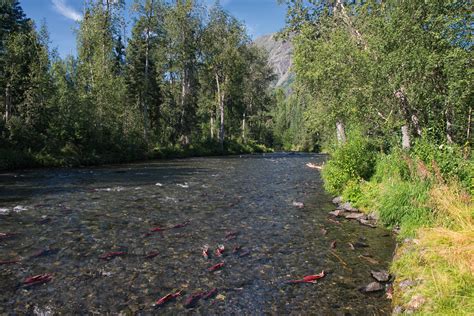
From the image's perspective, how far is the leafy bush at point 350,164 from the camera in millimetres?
18375

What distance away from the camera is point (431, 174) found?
12.2 meters

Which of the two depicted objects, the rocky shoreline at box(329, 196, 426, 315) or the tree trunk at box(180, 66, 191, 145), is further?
the tree trunk at box(180, 66, 191, 145)

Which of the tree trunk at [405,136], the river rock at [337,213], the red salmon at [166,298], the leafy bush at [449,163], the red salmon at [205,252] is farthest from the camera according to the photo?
the tree trunk at [405,136]

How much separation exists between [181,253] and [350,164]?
10970mm

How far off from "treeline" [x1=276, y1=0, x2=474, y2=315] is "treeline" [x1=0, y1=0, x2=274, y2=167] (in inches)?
1058

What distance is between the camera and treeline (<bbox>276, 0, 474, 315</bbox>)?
764 centimetres

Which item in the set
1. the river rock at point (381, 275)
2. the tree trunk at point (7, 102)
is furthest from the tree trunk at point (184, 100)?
the river rock at point (381, 275)

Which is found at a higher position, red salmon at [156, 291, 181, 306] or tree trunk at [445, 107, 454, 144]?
tree trunk at [445, 107, 454, 144]

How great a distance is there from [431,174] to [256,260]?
6.73 metres

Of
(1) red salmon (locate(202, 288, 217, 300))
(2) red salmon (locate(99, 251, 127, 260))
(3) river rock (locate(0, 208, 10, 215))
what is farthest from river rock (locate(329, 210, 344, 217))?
(3) river rock (locate(0, 208, 10, 215))

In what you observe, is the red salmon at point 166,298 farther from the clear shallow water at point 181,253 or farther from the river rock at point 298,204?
the river rock at point 298,204

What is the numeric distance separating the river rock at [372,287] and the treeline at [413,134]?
0.42 m

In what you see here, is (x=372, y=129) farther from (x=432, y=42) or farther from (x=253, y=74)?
(x=253, y=74)

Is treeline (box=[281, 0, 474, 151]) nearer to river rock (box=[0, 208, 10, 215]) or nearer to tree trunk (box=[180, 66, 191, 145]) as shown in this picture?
river rock (box=[0, 208, 10, 215])
